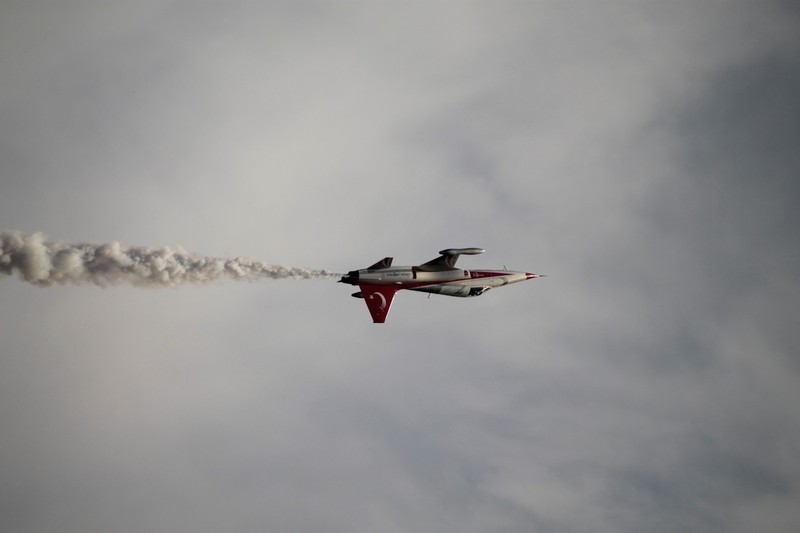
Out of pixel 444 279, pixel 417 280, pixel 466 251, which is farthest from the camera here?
pixel 444 279

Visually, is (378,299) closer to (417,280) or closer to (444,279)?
(417,280)

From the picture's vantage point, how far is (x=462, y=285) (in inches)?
3688

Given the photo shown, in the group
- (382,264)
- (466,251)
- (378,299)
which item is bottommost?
(378,299)

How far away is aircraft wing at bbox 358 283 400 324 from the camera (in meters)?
87.2

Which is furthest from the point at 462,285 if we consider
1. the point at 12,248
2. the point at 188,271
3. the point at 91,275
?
the point at 12,248

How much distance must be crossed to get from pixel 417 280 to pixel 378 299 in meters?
4.60

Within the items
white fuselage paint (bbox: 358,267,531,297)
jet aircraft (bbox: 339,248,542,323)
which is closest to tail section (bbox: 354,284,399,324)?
jet aircraft (bbox: 339,248,542,323)

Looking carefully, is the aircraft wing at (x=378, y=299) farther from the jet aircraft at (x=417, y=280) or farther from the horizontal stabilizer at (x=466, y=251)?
the horizontal stabilizer at (x=466, y=251)

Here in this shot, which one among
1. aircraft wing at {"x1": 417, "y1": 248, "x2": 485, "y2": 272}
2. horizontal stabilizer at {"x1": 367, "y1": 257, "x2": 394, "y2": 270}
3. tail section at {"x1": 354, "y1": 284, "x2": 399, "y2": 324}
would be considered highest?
aircraft wing at {"x1": 417, "y1": 248, "x2": 485, "y2": 272}

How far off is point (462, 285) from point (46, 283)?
130 ft

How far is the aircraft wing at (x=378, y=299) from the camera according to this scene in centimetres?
8719

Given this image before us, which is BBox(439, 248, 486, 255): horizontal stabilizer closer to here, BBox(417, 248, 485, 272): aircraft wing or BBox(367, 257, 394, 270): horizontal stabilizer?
BBox(417, 248, 485, 272): aircraft wing

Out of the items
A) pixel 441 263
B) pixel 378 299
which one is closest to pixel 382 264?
pixel 378 299

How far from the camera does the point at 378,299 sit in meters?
87.4
